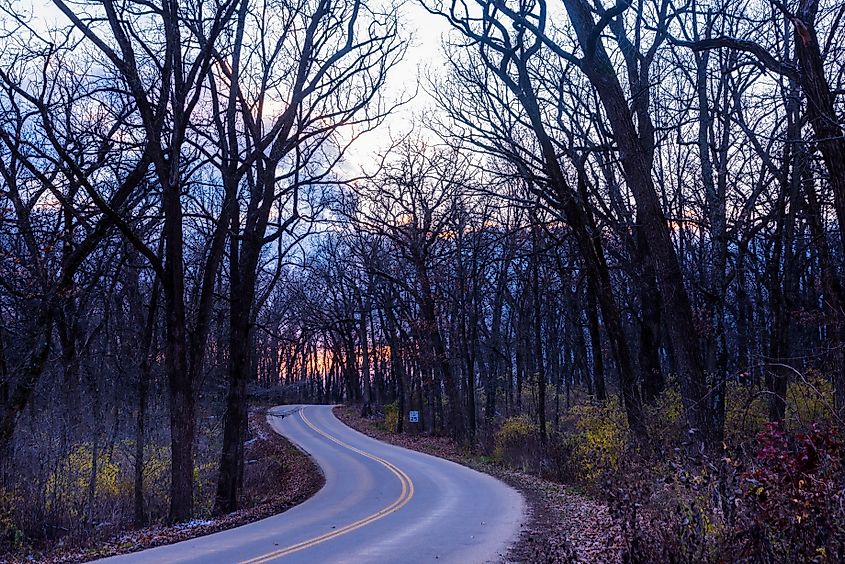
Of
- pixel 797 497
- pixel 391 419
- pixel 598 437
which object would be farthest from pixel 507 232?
pixel 391 419

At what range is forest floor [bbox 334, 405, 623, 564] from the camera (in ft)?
30.0

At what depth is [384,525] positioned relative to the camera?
14.0 meters

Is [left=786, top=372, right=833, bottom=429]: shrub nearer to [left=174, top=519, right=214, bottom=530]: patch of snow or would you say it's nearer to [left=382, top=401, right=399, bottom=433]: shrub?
[left=174, top=519, right=214, bottom=530]: patch of snow

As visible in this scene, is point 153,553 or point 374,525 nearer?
point 153,553

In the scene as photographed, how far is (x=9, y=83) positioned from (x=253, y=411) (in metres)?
54.4

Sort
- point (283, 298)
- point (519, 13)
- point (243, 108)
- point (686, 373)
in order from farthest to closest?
point (283, 298) → point (243, 108) → point (519, 13) → point (686, 373)

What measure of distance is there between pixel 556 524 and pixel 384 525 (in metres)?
3.33

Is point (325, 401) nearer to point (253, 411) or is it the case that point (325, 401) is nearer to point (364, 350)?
point (253, 411)

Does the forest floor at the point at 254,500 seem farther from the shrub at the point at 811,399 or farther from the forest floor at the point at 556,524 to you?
the shrub at the point at 811,399

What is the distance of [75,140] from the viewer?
1430cm

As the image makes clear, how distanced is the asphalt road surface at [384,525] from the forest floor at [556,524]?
0.38 metres

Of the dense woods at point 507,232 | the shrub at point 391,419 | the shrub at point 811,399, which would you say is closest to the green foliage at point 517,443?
the dense woods at point 507,232

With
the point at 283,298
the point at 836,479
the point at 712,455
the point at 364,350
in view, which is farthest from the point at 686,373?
the point at 283,298

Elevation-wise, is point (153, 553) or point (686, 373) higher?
point (686, 373)
